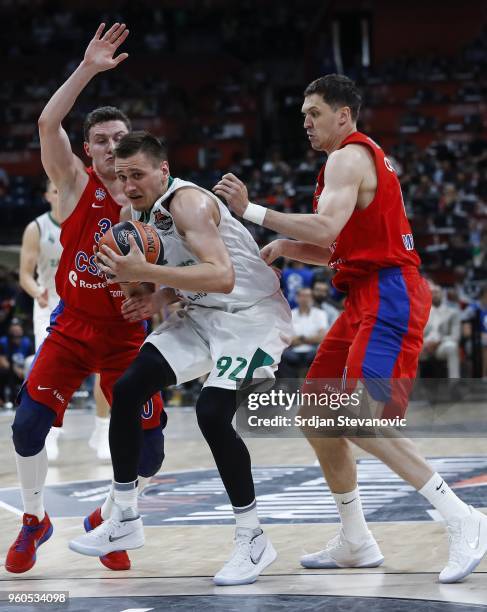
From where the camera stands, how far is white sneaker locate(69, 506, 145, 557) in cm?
418

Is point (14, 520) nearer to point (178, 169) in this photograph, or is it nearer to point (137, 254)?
point (137, 254)

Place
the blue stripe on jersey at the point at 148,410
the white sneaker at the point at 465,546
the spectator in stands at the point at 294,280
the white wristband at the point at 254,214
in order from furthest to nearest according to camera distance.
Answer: the spectator in stands at the point at 294,280
the blue stripe on jersey at the point at 148,410
the white wristband at the point at 254,214
the white sneaker at the point at 465,546

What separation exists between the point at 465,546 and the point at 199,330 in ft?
4.40

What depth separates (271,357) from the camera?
4.21 metres

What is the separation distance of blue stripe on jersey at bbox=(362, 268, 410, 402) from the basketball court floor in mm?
740

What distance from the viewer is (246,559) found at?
13.1 feet

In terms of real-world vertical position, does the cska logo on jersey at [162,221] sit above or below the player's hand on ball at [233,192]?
below

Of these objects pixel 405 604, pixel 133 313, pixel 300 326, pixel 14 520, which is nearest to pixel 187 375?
pixel 133 313

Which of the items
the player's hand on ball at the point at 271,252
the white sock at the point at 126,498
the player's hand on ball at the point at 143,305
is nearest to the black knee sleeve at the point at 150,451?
the white sock at the point at 126,498

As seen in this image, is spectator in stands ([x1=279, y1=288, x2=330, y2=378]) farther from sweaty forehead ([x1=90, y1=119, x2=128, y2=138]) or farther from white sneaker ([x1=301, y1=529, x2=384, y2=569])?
white sneaker ([x1=301, y1=529, x2=384, y2=569])

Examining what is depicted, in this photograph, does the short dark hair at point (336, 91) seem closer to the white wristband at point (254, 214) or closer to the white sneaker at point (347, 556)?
the white wristband at point (254, 214)

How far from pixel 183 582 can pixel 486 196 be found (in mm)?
13158

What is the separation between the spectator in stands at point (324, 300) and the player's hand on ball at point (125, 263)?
7.60m

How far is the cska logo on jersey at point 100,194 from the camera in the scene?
→ 4.58 meters
